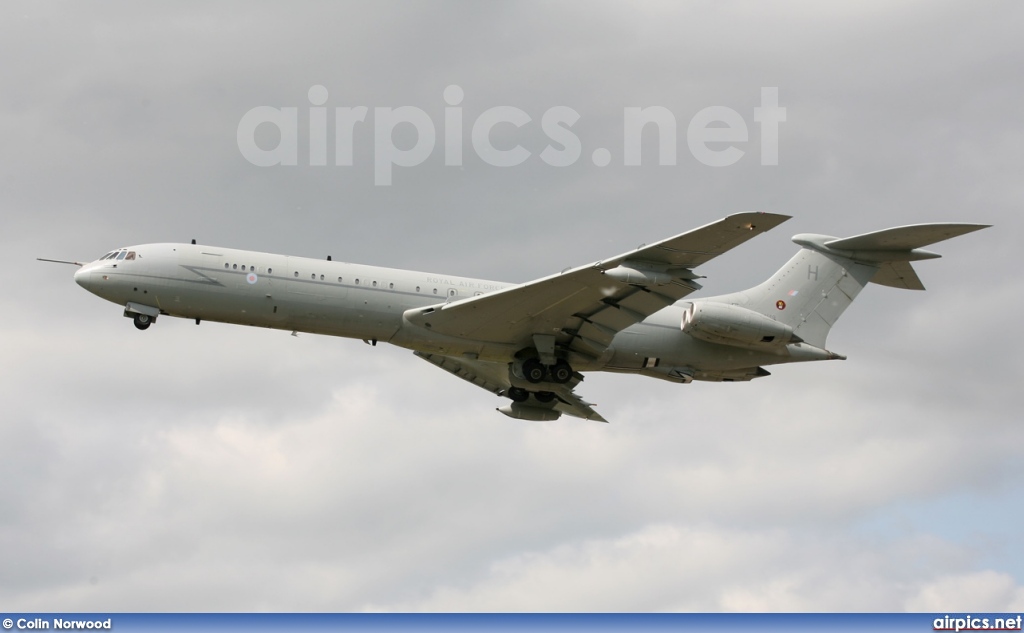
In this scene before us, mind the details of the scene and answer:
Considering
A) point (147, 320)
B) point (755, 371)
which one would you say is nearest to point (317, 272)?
point (147, 320)

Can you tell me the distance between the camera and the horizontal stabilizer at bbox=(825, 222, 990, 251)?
37719 millimetres

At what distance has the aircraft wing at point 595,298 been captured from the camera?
34.0 meters

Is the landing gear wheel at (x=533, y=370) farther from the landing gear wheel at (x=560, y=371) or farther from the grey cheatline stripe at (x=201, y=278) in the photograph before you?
the grey cheatline stripe at (x=201, y=278)

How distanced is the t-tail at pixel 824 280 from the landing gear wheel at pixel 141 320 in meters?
18.7

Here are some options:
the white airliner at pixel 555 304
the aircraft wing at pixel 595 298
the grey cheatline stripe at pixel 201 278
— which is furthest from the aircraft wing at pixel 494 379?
the grey cheatline stripe at pixel 201 278

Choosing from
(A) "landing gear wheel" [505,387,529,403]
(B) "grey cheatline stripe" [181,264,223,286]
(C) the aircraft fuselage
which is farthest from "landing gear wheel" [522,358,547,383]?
(B) "grey cheatline stripe" [181,264,223,286]

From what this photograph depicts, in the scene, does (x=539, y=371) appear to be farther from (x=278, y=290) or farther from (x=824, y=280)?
(x=824, y=280)

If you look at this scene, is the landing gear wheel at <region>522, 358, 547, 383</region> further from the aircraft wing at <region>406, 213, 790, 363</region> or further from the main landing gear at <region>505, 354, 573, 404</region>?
the aircraft wing at <region>406, 213, 790, 363</region>

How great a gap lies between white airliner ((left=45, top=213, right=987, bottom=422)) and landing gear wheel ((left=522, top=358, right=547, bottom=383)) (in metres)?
0.03

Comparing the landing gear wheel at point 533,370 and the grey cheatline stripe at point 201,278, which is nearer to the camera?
the grey cheatline stripe at point 201,278

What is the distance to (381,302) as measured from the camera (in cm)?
3750

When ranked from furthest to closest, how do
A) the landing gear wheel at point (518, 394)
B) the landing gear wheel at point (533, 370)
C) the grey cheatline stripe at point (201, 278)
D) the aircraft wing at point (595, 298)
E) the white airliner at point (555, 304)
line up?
1. the landing gear wheel at point (518, 394)
2. the landing gear wheel at point (533, 370)
3. the grey cheatline stripe at point (201, 278)
4. the white airliner at point (555, 304)
5. the aircraft wing at point (595, 298)

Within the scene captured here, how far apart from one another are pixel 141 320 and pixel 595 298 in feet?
46.3

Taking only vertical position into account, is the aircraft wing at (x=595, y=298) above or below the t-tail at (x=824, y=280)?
below
